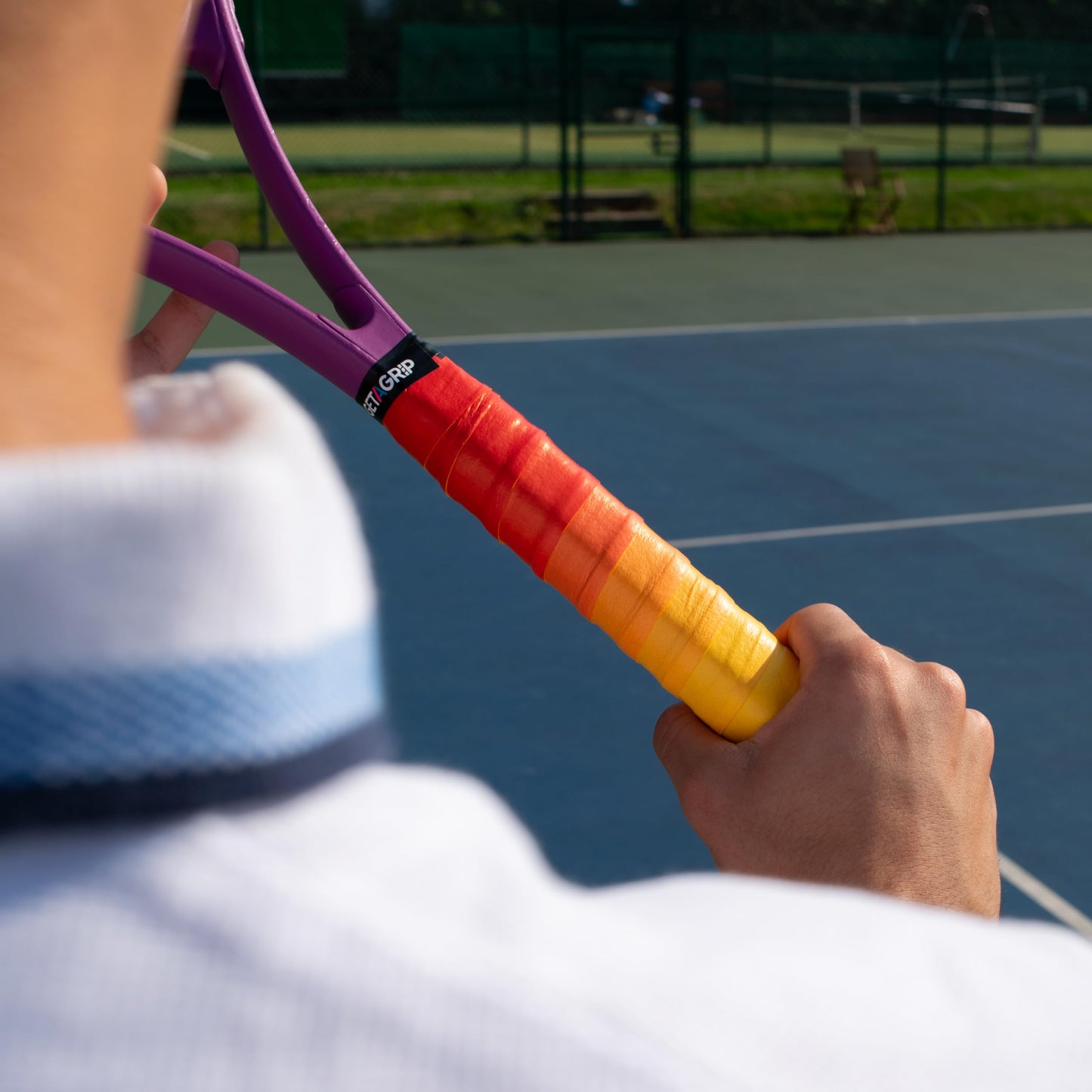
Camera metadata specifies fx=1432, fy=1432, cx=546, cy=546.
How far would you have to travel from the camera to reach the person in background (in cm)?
32

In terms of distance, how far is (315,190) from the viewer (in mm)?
15133

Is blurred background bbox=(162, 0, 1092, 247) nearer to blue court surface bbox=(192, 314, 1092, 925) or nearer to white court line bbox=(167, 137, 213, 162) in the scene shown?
white court line bbox=(167, 137, 213, 162)

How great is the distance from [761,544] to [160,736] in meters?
4.42

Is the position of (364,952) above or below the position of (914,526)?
above

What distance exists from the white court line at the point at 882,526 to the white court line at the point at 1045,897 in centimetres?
200

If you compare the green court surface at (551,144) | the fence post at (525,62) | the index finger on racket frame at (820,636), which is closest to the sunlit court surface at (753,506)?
the index finger on racket frame at (820,636)

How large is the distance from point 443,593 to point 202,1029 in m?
3.92

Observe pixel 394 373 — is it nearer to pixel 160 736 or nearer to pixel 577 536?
pixel 577 536

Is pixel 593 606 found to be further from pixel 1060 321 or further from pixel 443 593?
pixel 1060 321

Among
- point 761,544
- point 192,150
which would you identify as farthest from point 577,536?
point 192,150

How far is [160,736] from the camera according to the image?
32 centimetres

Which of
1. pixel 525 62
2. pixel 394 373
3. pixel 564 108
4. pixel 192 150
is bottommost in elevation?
pixel 394 373

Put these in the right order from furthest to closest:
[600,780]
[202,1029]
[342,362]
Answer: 1. [600,780]
2. [342,362]
3. [202,1029]

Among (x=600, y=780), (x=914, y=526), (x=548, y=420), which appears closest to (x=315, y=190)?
(x=548, y=420)
